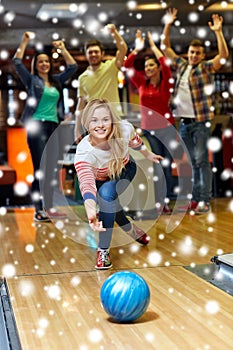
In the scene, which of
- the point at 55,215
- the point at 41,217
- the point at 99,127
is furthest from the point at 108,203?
the point at 55,215

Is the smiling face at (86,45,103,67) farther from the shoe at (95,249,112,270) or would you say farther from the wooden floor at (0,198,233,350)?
the shoe at (95,249,112,270)

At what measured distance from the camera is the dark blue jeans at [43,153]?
466 cm

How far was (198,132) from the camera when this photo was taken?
4.91 metres

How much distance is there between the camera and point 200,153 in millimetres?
4938

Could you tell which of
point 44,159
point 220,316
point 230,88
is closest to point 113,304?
point 220,316

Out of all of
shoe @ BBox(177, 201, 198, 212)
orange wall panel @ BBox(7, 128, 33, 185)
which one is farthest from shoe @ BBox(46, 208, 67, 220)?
orange wall panel @ BBox(7, 128, 33, 185)

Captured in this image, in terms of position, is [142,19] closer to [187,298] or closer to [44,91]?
[44,91]

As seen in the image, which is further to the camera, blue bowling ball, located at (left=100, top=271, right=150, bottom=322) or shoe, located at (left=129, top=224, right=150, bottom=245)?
shoe, located at (left=129, top=224, right=150, bottom=245)

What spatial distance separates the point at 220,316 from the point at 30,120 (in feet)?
9.13

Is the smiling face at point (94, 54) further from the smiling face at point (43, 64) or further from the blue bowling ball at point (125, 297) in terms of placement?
the blue bowling ball at point (125, 297)

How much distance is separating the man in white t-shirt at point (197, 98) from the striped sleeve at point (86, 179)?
6.69 ft

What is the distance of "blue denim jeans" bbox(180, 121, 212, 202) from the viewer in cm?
492

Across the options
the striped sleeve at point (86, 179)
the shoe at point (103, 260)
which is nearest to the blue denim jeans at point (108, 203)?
the shoe at point (103, 260)

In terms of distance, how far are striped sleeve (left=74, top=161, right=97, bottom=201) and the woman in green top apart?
1700 millimetres
